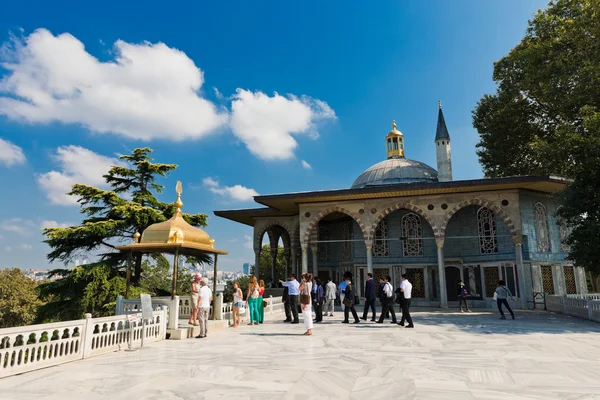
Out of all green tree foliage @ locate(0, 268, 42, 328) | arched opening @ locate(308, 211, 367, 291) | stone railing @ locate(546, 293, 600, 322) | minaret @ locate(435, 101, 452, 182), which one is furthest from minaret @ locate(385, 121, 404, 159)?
green tree foliage @ locate(0, 268, 42, 328)

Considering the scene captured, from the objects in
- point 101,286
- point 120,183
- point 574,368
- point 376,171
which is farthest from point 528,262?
point 120,183

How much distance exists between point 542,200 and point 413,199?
5.33 meters

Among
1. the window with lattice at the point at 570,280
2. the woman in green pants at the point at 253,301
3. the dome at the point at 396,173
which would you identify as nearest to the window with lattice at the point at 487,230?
the window with lattice at the point at 570,280

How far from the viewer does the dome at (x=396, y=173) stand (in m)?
22.0

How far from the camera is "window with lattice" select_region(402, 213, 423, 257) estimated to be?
1814cm

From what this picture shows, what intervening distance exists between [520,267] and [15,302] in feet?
121

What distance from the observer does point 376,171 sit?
23234 millimetres

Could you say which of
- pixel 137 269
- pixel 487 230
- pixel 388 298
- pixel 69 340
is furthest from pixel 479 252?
pixel 69 340

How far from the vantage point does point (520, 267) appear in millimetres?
14922

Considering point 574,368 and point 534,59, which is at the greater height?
point 534,59

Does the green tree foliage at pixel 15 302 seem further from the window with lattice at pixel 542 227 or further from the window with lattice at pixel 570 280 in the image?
the window with lattice at pixel 570 280

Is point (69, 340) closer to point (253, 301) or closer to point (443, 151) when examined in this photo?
point (253, 301)

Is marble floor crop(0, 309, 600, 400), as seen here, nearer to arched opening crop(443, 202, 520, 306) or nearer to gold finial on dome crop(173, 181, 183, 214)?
gold finial on dome crop(173, 181, 183, 214)

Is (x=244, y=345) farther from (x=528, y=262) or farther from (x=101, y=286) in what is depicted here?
(x=528, y=262)
